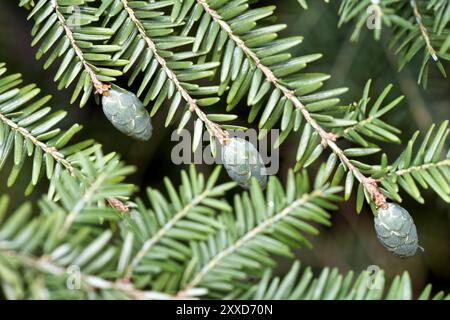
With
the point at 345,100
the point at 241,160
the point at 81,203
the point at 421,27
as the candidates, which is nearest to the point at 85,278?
the point at 81,203

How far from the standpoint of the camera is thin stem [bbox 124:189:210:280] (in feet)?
1.35

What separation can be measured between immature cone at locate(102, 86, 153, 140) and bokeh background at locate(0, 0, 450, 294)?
48 centimetres

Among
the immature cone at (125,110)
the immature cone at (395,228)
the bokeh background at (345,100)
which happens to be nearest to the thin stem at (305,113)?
the immature cone at (395,228)

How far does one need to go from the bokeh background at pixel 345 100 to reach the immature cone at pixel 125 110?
484 millimetres

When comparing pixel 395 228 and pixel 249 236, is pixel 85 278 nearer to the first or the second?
pixel 249 236

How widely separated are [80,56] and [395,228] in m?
0.36

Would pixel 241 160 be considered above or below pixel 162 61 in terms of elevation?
below

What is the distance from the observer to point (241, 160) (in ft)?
1.72

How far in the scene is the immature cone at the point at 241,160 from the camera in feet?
1.72

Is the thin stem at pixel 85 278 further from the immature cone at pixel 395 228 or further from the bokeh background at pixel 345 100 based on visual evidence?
the bokeh background at pixel 345 100

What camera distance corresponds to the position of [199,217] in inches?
18.3
